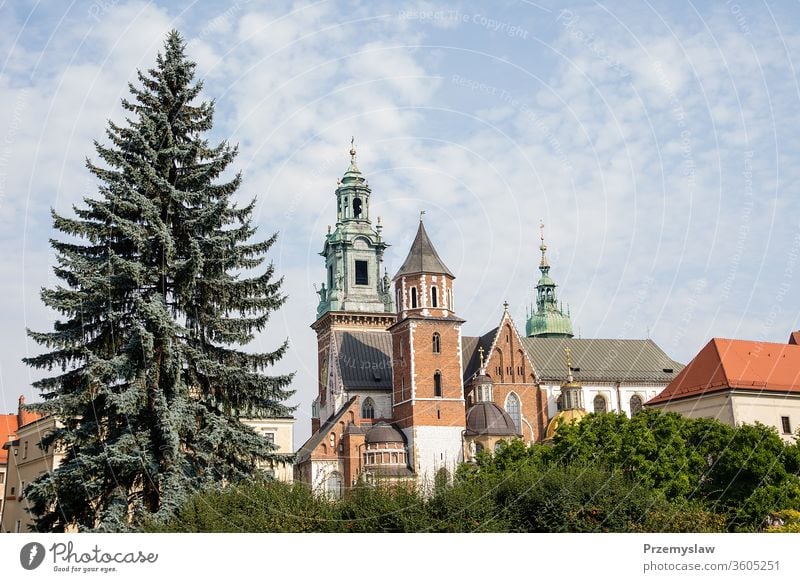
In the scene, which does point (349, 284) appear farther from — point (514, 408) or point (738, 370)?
point (738, 370)

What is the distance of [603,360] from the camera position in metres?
74.7

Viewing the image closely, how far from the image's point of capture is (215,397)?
2391 cm

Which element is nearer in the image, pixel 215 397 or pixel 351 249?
pixel 215 397

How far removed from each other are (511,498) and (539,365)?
4747 centimetres

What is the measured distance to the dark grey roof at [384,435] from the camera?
58750mm

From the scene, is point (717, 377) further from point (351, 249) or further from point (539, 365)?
point (351, 249)

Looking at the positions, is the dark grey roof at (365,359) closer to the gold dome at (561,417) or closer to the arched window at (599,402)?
the gold dome at (561,417)

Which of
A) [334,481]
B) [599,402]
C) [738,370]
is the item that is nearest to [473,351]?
[599,402]

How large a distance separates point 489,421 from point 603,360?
19.1 metres

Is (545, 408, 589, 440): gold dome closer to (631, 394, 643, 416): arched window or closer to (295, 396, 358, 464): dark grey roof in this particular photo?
(631, 394, 643, 416): arched window

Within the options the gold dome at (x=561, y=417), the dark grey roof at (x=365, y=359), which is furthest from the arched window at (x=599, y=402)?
the dark grey roof at (x=365, y=359)

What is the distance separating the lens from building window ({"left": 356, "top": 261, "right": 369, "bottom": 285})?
76312 millimetres

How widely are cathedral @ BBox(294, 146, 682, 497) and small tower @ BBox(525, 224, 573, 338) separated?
17101 mm
